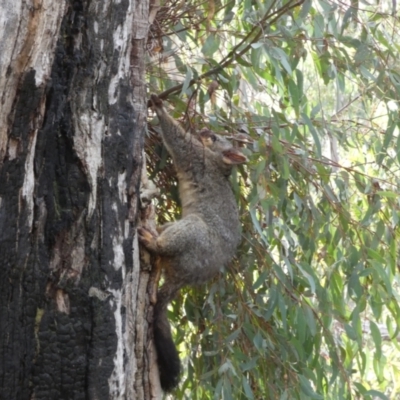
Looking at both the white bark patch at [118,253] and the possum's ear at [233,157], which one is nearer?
the white bark patch at [118,253]

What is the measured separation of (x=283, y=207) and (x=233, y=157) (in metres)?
0.31

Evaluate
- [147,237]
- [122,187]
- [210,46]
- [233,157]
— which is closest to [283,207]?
[233,157]

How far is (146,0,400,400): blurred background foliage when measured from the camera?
3078 mm

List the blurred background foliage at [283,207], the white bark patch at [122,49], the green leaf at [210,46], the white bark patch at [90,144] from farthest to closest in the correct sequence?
the green leaf at [210,46], the blurred background foliage at [283,207], the white bark patch at [122,49], the white bark patch at [90,144]

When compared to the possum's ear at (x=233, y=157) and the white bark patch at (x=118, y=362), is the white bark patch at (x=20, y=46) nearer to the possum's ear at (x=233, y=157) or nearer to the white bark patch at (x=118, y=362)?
the white bark patch at (x=118, y=362)

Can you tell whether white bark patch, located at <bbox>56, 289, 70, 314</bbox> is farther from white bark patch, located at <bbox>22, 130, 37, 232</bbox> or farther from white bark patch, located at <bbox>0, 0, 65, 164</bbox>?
white bark patch, located at <bbox>0, 0, 65, 164</bbox>

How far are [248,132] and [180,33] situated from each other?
0.54 meters

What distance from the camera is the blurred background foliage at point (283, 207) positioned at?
308 cm

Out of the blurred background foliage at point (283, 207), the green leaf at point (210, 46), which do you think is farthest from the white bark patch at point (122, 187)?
the green leaf at point (210, 46)

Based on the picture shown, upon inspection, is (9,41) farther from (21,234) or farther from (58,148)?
(21,234)

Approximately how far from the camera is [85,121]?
2.07 metres

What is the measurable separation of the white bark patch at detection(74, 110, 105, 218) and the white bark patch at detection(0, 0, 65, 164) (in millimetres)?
192

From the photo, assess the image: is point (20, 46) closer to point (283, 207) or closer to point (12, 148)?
point (12, 148)

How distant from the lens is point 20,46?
187 centimetres
